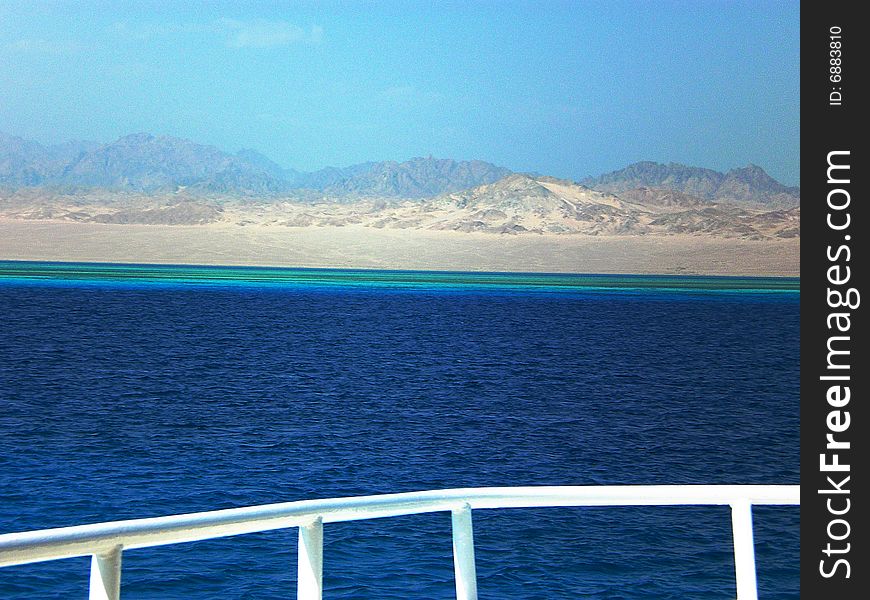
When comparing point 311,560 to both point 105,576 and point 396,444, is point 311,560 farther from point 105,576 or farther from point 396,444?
point 396,444

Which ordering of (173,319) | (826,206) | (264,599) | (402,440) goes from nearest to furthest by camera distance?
(826,206)
(264,599)
(402,440)
(173,319)

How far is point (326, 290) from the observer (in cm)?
18725

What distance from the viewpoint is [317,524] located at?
11.8ft

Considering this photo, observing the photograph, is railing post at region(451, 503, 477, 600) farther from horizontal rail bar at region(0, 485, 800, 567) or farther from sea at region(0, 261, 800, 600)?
sea at region(0, 261, 800, 600)

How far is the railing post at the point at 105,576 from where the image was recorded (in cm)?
299

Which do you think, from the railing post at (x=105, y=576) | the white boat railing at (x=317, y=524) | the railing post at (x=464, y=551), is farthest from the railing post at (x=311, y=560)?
the railing post at (x=105, y=576)

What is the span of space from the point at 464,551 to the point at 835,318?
200 cm

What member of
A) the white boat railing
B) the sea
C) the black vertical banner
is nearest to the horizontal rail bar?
the white boat railing

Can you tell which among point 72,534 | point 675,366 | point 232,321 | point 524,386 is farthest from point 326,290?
point 72,534

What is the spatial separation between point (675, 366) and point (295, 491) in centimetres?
5068

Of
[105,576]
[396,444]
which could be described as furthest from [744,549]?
[396,444]

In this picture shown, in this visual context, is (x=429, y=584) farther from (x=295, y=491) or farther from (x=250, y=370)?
(x=250, y=370)

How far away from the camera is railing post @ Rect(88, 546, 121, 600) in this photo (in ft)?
9.80

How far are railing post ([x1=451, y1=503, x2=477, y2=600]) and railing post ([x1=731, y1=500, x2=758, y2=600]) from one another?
1.04 metres
